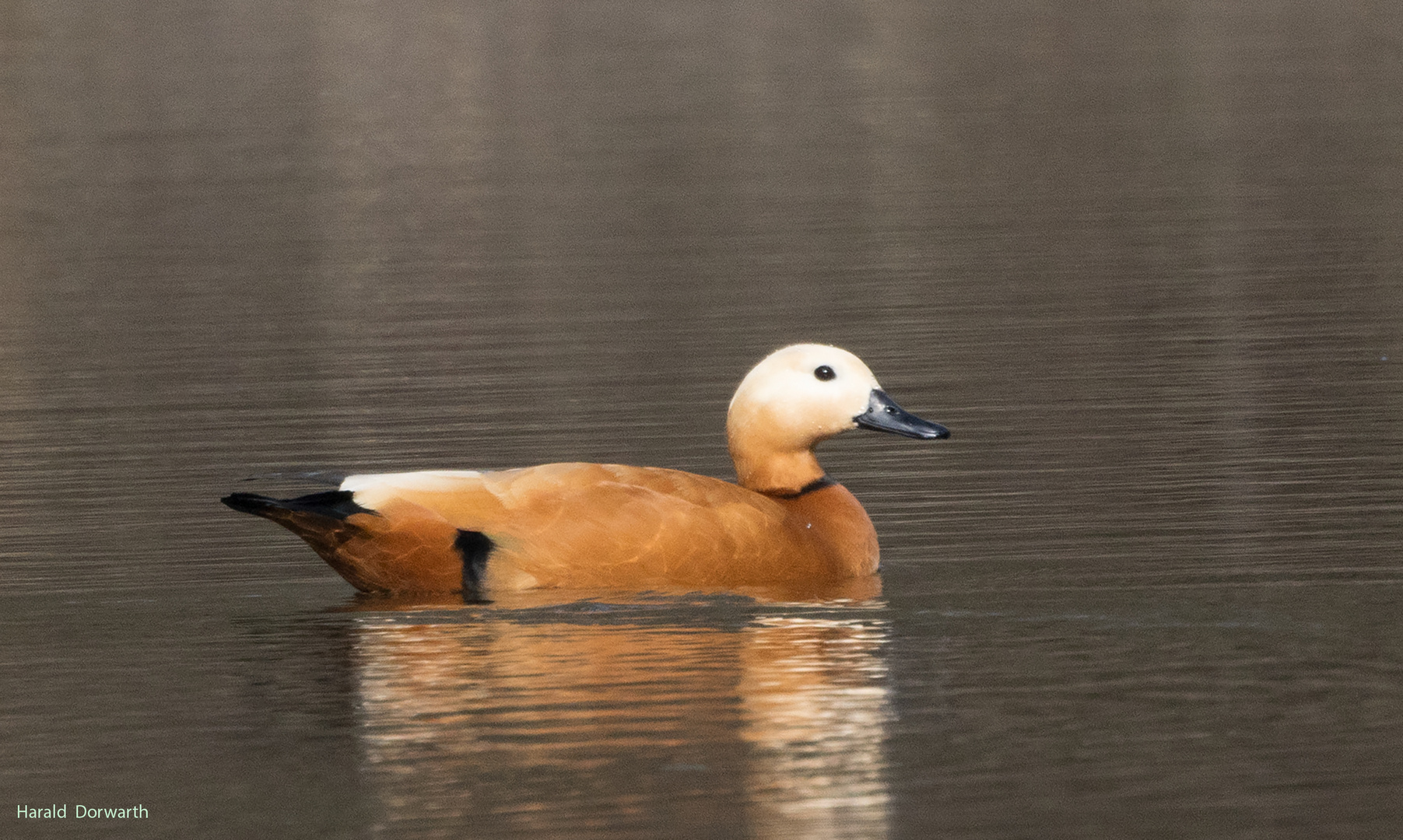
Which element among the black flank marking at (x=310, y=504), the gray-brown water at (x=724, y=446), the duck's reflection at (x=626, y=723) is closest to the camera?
the duck's reflection at (x=626, y=723)

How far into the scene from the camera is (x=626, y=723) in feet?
25.9

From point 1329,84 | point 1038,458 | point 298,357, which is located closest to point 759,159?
point 1329,84

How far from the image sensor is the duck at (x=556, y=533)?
9781 mm

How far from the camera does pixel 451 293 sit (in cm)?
2044

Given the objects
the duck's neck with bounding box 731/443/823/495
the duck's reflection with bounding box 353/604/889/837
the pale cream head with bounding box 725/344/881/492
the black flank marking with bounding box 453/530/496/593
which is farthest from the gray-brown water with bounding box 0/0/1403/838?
the pale cream head with bounding box 725/344/881/492

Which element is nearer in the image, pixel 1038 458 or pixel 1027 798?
pixel 1027 798

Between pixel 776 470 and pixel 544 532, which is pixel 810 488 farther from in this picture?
pixel 544 532

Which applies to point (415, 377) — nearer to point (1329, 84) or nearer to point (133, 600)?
point (133, 600)

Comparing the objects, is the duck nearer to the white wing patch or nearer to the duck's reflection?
the white wing patch

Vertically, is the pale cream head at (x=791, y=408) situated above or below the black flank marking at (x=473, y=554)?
above

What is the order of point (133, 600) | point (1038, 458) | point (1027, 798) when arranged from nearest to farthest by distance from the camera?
1. point (1027, 798)
2. point (133, 600)
3. point (1038, 458)

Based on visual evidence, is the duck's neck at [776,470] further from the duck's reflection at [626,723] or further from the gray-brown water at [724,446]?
the duck's reflection at [626,723]

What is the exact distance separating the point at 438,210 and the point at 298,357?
8897 millimetres

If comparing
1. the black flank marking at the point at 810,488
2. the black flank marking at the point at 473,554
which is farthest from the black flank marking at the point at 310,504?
the black flank marking at the point at 810,488
